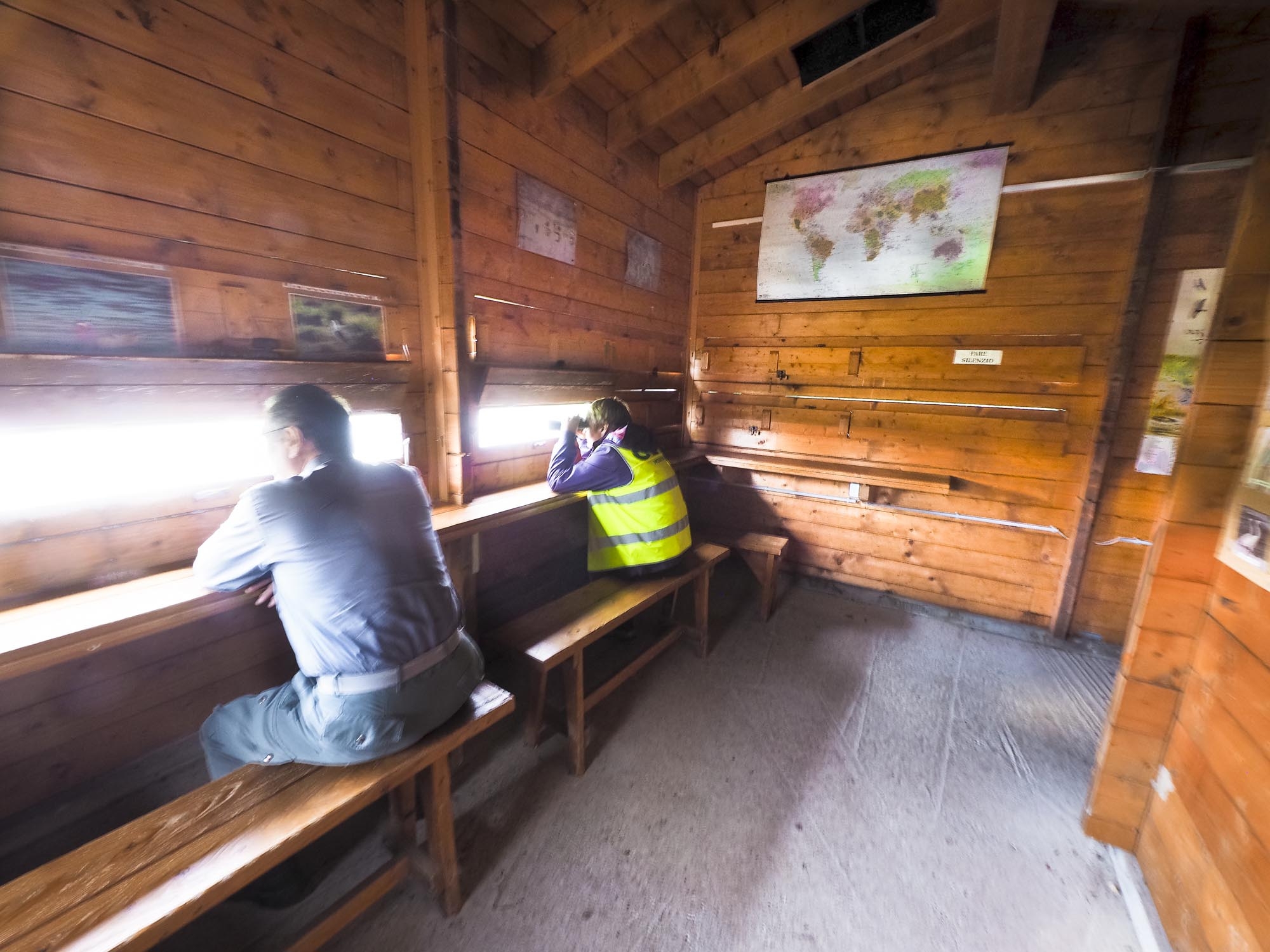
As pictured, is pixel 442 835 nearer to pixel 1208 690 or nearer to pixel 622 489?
pixel 622 489

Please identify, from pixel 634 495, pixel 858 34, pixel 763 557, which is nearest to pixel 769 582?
pixel 763 557

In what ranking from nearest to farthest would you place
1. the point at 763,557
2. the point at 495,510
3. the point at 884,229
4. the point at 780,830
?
the point at 780,830, the point at 495,510, the point at 884,229, the point at 763,557

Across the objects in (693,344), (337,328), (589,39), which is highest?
(589,39)

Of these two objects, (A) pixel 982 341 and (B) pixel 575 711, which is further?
(A) pixel 982 341

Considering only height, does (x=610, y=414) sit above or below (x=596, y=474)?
above

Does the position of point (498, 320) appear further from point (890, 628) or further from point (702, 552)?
point (890, 628)

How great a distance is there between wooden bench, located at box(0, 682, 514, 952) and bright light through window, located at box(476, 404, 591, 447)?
1482 mm

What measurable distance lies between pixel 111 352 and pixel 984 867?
3.30 m

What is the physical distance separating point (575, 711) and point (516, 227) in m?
2.40

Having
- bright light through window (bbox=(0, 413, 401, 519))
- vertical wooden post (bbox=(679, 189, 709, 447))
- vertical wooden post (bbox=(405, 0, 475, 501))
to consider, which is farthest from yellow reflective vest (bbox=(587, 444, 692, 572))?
vertical wooden post (bbox=(679, 189, 709, 447))

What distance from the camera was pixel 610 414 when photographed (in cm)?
272

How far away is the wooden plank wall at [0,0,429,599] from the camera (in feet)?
4.51

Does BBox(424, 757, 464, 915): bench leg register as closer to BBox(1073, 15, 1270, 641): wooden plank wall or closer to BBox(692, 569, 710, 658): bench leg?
BBox(692, 569, 710, 658): bench leg

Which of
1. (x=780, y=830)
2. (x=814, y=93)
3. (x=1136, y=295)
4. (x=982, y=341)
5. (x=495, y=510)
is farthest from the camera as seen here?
(x=982, y=341)
